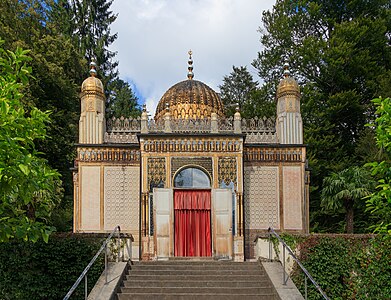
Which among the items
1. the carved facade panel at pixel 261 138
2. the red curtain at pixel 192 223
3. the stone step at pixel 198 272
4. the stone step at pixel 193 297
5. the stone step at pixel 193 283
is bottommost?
the stone step at pixel 193 297

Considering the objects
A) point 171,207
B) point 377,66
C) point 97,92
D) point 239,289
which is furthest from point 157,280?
point 377,66

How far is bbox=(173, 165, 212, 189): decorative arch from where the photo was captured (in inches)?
727

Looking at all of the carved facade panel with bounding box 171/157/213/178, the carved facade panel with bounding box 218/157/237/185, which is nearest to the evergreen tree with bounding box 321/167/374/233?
the carved facade panel with bounding box 218/157/237/185

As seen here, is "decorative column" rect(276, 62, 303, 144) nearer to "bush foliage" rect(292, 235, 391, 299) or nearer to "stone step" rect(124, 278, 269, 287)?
"bush foliage" rect(292, 235, 391, 299)

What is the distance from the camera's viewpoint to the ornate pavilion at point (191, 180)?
1822 cm

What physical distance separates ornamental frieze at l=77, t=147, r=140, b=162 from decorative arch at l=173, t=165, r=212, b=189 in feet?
6.12

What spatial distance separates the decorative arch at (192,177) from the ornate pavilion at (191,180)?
0.11 feet

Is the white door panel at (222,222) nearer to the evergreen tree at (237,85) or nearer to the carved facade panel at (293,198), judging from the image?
the carved facade panel at (293,198)

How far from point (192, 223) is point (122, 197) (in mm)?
2768

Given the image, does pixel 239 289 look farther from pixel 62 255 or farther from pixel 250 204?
pixel 250 204

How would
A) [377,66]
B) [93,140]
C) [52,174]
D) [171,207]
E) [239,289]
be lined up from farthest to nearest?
[377,66] → [93,140] → [171,207] → [239,289] → [52,174]

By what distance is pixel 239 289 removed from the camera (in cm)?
1288

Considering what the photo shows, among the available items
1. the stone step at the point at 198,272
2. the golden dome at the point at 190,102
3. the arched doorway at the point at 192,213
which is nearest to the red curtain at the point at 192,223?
the arched doorway at the point at 192,213

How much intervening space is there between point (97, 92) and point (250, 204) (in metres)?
7.10
